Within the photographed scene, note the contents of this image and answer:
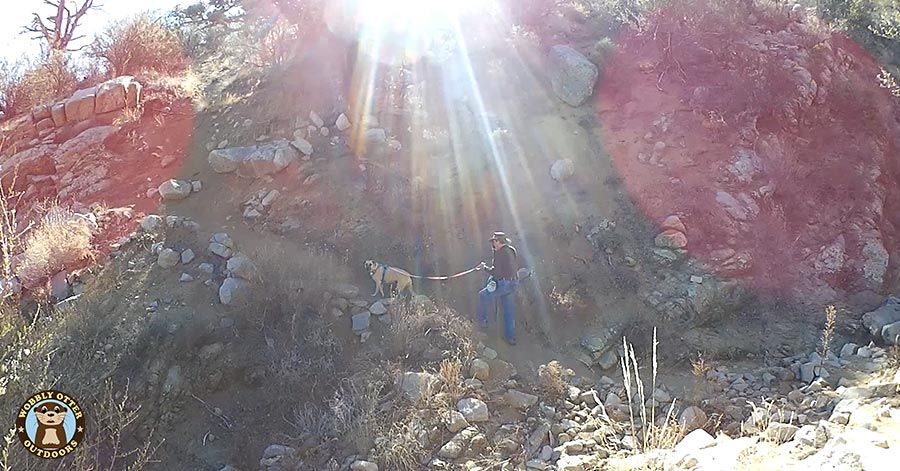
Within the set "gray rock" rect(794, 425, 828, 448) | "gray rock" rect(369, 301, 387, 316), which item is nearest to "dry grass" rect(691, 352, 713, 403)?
"gray rock" rect(794, 425, 828, 448)

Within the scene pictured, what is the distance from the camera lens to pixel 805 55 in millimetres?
11312

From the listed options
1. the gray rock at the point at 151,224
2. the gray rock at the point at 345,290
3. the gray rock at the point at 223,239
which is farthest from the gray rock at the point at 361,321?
the gray rock at the point at 151,224

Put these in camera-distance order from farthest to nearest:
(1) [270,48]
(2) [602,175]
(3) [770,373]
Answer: (1) [270,48] → (2) [602,175] → (3) [770,373]

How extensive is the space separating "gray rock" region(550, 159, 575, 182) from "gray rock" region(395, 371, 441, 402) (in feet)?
15.7

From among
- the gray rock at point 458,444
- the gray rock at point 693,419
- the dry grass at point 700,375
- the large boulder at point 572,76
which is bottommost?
the dry grass at point 700,375

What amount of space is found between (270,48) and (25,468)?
388 inches

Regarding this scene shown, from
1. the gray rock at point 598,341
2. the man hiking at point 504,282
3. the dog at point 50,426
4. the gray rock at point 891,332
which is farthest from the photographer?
the gray rock at point 598,341

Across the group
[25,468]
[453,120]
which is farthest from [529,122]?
[25,468]

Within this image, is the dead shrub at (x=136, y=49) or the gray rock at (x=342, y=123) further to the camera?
the dead shrub at (x=136, y=49)

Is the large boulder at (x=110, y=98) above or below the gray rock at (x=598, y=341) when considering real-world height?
above

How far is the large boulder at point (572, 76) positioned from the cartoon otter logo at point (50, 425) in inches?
355

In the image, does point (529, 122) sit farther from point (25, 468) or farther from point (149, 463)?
point (25, 468)

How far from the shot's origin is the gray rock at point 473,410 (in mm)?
5184

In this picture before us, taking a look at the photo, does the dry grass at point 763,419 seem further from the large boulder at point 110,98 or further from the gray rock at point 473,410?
the large boulder at point 110,98
